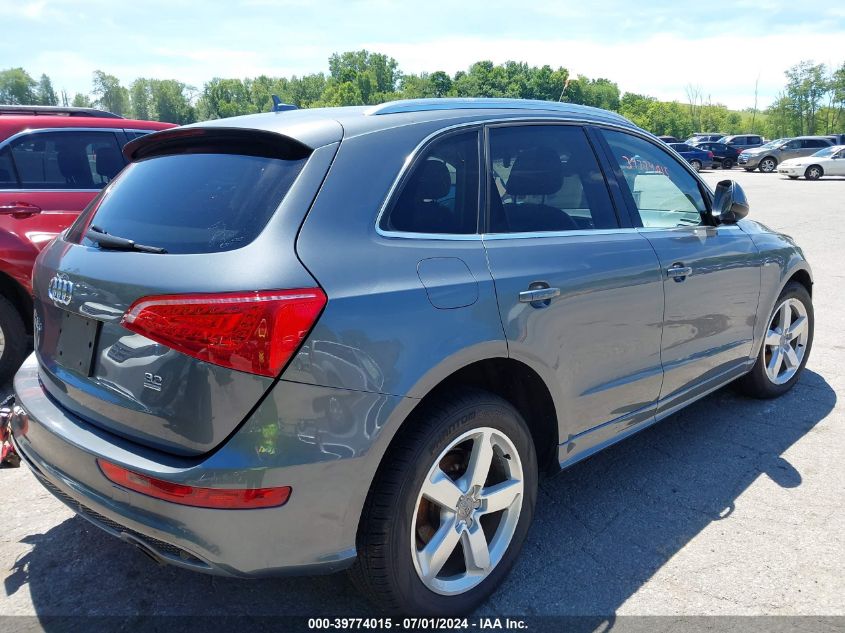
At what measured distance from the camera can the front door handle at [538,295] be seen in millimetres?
2443

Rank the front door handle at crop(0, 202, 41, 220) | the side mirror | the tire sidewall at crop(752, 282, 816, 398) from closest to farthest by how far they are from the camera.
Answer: the side mirror, the tire sidewall at crop(752, 282, 816, 398), the front door handle at crop(0, 202, 41, 220)

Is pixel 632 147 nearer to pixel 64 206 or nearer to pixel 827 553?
pixel 827 553

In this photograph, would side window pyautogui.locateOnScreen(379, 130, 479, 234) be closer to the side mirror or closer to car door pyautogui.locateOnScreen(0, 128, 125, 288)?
the side mirror

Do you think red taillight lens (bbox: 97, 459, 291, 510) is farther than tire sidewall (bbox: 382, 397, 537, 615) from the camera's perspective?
No

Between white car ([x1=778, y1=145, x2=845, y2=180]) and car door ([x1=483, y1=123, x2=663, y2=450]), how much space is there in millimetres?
31613

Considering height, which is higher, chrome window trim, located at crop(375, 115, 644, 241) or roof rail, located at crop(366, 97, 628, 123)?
roof rail, located at crop(366, 97, 628, 123)

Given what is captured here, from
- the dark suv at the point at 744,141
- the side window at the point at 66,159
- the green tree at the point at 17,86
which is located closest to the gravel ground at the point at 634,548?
the side window at the point at 66,159

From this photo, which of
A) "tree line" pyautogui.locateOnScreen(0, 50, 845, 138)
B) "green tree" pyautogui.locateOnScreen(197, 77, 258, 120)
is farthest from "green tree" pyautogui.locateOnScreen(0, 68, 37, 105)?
"green tree" pyautogui.locateOnScreen(197, 77, 258, 120)

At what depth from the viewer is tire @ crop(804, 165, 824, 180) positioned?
97.7 ft

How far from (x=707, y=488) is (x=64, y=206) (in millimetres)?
4601

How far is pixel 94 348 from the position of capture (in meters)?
2.15

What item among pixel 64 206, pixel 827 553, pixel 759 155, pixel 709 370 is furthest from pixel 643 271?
pixel 759 155

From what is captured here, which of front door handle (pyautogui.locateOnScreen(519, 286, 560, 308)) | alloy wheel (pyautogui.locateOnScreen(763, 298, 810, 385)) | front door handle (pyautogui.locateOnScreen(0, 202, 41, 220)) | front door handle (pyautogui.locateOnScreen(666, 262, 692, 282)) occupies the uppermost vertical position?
front door handle (pyautogui.locateOnScreen(0, 202, 41, 220))

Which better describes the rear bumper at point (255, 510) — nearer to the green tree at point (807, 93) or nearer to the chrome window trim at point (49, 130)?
the chrome window trim at point (49, 130)
